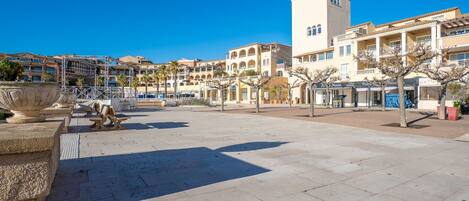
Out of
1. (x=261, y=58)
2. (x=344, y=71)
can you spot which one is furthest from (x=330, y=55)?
(x=261, y=58)

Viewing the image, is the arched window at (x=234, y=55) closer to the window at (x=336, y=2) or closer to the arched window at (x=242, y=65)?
the arched window at (x=242, y=65)

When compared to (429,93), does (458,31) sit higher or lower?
higher

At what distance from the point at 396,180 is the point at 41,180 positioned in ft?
16.3

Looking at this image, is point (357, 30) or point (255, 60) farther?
point (255, 60)

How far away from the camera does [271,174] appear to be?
16.8 ft

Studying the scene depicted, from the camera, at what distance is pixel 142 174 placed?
5066mm

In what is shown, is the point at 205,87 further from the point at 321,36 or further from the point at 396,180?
the point at 396,180

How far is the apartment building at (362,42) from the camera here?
33.0m

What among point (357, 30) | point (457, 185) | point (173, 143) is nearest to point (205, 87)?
point (357, 30)

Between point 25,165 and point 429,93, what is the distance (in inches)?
1511

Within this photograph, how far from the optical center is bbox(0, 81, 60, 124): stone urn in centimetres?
394

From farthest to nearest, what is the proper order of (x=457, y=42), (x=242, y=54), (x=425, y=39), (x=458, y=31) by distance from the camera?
(x=242, y=54)
(x=425, y=39)
(x=458, y=31)
(x=457, y=42)

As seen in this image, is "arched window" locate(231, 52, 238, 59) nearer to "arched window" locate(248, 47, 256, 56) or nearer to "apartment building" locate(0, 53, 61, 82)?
"arched window" locate(248, 47, 256, 56)

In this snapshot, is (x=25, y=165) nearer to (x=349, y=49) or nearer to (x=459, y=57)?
(x=459, y=57)
